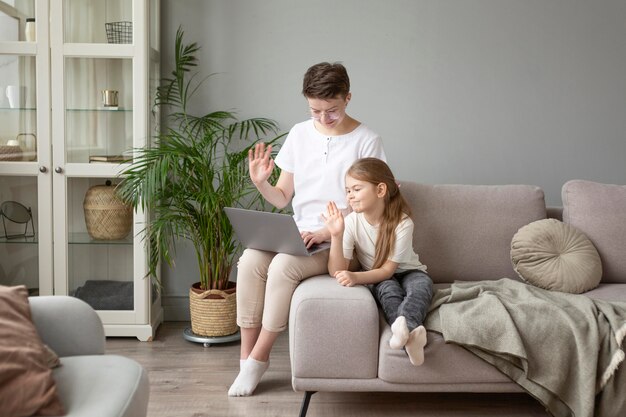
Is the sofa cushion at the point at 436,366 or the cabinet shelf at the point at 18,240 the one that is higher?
the cabinet shelf at the point at 18,240

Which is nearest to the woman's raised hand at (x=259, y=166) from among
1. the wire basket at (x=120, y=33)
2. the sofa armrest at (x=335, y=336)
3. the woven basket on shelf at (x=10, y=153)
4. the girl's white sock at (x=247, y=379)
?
the sofa armrest at (x=335, y=336)

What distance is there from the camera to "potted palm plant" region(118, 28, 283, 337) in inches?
128

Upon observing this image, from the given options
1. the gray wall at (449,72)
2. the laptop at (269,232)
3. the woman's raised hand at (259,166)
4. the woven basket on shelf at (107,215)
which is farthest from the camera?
the gray wall at (449,72)

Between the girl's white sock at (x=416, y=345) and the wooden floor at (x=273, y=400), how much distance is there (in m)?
0.37

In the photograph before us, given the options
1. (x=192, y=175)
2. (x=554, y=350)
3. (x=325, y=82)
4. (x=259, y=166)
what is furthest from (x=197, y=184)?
(x=554, y=350)

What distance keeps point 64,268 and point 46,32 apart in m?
1.09

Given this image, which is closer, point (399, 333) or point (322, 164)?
point (399, 333)

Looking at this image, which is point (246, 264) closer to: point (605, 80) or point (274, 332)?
point (274, 332)

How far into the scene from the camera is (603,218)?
3.09 metres

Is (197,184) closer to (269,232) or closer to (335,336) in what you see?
(269,232)

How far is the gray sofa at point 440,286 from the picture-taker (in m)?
2.44

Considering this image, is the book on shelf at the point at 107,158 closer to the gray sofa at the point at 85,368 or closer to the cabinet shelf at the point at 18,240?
the cabinet shelf at the point at 18,240

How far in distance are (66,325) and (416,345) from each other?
112cm

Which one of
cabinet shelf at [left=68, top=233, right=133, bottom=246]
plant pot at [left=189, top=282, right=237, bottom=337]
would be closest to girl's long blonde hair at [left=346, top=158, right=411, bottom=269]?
plant pot at [left=189, top=282, right=237, bottom=337]
